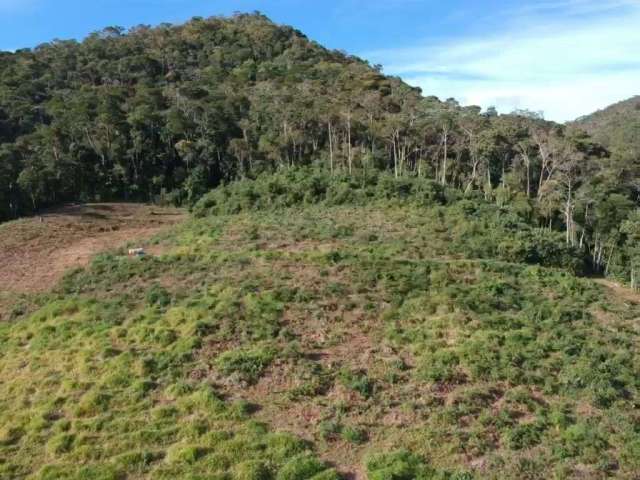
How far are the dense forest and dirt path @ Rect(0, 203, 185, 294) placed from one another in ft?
13.1

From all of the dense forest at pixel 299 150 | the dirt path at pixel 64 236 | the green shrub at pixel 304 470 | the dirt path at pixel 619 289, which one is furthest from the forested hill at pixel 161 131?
the green shrub at pixel 304 470

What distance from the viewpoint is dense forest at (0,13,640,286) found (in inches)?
1401

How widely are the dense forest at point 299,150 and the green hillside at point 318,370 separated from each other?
49.9 ft

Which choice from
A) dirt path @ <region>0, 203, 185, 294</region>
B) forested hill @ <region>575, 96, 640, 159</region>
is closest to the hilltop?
dirt path @ <region>0, 203, 185, 294</region>

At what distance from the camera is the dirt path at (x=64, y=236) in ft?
75.6

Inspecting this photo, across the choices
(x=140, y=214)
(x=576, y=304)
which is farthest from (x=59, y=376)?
(x=140, y=214)

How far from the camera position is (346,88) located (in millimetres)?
55188

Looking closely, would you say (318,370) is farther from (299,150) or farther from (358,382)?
(299,150)

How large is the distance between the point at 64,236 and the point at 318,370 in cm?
2142

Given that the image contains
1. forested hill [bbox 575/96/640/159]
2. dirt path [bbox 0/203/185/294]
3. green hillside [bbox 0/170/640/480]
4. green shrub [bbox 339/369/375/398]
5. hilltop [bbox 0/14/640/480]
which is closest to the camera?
green hillside [bbox 0/170/640/480]

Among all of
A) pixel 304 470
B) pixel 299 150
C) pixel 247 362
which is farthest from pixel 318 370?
pixel 299 150

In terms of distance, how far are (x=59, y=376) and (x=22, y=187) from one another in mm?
25531

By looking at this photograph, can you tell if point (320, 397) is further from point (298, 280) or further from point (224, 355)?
point (298, 280)

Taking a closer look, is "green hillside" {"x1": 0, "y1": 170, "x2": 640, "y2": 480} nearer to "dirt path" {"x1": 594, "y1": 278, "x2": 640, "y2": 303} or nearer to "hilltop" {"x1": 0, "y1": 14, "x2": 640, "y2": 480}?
"hilltop" {"x1": 0, "y1": 14, "x2": 640, "y2": 480}
